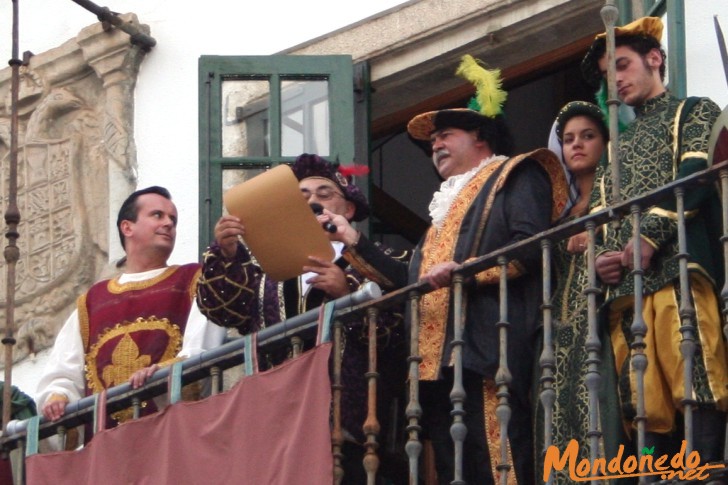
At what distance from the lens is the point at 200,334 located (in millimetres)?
9578

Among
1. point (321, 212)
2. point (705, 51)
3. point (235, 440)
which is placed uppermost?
point (705, 51)

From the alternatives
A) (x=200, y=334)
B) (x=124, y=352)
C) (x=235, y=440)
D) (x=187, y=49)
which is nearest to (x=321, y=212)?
(x=200, y=334)

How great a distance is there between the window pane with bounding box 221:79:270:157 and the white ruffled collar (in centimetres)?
142

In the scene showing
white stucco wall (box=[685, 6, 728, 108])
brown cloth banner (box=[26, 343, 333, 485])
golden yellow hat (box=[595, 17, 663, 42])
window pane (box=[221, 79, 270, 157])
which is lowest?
brown cloth banner (box=[26, 343, 333, 485])

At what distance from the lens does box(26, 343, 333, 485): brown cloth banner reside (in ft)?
28.8

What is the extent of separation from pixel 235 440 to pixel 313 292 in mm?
664

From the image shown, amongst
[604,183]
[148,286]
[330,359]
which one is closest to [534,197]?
[604,183]

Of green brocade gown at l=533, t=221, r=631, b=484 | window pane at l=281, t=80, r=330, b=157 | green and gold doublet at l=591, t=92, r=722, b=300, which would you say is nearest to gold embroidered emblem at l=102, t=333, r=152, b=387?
window pane at l=281, t=80, r=330, b=157

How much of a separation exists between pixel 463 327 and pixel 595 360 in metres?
0.65

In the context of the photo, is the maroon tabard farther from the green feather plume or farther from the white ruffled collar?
the green feather plume

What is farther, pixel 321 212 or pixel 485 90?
pixel 485 90

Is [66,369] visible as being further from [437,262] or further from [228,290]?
[437,262]

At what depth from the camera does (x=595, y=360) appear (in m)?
8.20

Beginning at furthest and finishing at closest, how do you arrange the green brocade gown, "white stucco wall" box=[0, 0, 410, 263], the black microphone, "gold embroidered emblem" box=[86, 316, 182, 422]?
1. "white stucco wall" box=[0, 0, 410, 263]
2. "gold embroidered emblem" box=[86, 316, 182, 422]
3. the black microphone
4. the green brocade gown
